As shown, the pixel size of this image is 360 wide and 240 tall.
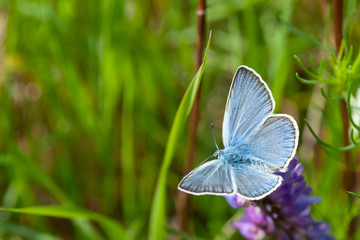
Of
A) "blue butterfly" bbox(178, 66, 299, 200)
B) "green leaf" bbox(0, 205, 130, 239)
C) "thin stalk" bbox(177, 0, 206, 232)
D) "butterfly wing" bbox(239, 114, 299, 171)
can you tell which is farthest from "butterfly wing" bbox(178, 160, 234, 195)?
"green leaf" bbox(0, 205, 130, 239)

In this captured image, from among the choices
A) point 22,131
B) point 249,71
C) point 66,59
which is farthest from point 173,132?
point 22,131

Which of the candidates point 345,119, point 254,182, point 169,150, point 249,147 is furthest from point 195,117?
point 254,182

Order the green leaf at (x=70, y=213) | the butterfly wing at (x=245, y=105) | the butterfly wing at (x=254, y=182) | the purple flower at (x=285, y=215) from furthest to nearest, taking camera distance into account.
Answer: the green leaf at (x=70, y=213), the purple flower at (x=285, y=215), the butterfly wing at (x=245, y=105), the butterfly wing at (x=254, y=182)

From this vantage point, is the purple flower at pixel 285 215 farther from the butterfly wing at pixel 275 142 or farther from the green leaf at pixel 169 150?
the green leaf at pixel 169 150

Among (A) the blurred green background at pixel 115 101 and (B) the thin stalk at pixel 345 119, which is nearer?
(B) the thin stalk at pixel 345 119

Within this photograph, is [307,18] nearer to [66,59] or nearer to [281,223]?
[66,59]

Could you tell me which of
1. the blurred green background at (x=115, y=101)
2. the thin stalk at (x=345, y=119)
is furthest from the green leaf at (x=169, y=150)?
the thin stalk at (x=345, y=119)
